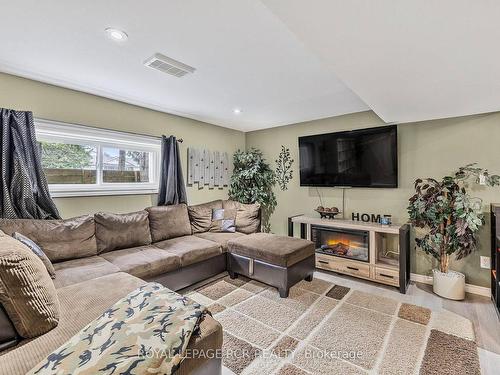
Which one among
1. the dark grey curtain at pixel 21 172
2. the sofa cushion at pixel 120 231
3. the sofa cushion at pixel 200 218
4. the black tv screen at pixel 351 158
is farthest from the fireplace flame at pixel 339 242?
the dark grey curtain at pixel 21 172

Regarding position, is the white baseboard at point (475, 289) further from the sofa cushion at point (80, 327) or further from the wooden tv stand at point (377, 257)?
the sofa cushion at point (80, 327)

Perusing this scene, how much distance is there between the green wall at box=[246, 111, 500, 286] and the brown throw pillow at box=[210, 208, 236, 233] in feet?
3.72

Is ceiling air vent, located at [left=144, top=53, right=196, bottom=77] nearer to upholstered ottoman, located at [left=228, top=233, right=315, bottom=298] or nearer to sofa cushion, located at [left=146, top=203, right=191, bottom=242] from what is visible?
sofa cushion, located at [left=146, top=203, right=191, bottom=242]

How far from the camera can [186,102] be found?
3215 mm

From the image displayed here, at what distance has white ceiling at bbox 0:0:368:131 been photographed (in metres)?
1.51

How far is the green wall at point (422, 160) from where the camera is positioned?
2.78 meters

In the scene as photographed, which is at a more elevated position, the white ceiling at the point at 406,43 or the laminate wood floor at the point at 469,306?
the white ceiling at the point at 406,43

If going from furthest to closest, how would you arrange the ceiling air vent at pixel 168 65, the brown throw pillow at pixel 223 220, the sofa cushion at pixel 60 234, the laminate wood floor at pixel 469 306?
the brown throw pillow at pixel 223 220
the sofa cushion at pixel 60 234
the ceiling air vent at pixel 168 65
the laminate wood floor at pixel 469 306

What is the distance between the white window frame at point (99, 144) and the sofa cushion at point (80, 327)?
1427 millimetres

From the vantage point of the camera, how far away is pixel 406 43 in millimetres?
1396

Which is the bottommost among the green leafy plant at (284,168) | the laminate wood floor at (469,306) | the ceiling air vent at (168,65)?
the laminate wood floor at (469,306)

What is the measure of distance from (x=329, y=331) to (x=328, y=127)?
289cm

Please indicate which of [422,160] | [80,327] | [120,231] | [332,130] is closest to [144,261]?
[120,231]

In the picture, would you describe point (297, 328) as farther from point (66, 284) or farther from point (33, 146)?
point (33, 146)
